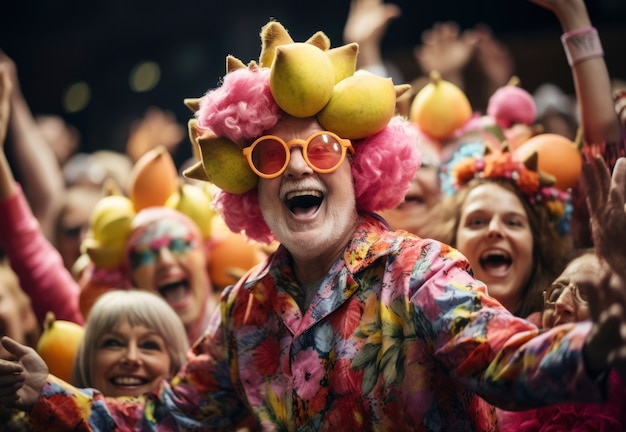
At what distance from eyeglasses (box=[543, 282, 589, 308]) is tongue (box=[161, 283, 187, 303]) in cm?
145

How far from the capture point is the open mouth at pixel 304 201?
2348 mm

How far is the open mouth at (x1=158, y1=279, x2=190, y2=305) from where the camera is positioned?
3.53 m

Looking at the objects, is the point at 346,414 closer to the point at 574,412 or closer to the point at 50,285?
the point at 574,412

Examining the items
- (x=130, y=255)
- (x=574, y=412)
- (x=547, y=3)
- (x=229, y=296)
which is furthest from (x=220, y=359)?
(x=547, y=3)

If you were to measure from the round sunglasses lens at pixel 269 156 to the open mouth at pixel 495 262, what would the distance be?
1.00 m

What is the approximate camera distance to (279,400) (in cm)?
235

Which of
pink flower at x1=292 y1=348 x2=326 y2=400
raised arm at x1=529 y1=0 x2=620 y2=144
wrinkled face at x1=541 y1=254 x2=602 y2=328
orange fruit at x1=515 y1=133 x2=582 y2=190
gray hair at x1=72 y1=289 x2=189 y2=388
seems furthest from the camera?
orange fruit at x1=515 y1=133 x2=582 y2=190

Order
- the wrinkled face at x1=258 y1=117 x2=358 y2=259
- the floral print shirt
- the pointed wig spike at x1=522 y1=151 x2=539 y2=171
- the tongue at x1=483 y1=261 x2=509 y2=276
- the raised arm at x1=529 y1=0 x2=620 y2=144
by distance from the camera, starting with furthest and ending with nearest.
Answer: the pointed wig spike at x1=522 y1=151 x2=539 y2=171 < the tongue at x1=483 y1=261 x2=509 y2=276 < the raised arm at x1=529 y1=0 x2=620 y2=144 < the wrinkled face at x1=258 y1=117 x2=358 y2=259 < the floral print shirt

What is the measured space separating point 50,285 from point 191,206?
0.61 m

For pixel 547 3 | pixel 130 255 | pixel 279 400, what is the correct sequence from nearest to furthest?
1. pixel 279 400
2. pixel 547 3
3. pixel 130 255

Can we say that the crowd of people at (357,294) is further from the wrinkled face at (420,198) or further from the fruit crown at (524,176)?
the wrinkled face at (420,198)

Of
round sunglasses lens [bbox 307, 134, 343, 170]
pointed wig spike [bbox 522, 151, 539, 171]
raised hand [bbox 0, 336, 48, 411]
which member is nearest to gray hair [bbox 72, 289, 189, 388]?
raised hand [bbox 0, 336, 48, 411]

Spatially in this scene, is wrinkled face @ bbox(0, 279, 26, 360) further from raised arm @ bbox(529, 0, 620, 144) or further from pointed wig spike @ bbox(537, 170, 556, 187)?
raised arm @ bbox(529, 0, 620, 144)

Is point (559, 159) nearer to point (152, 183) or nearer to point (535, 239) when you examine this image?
point (535, 239)
